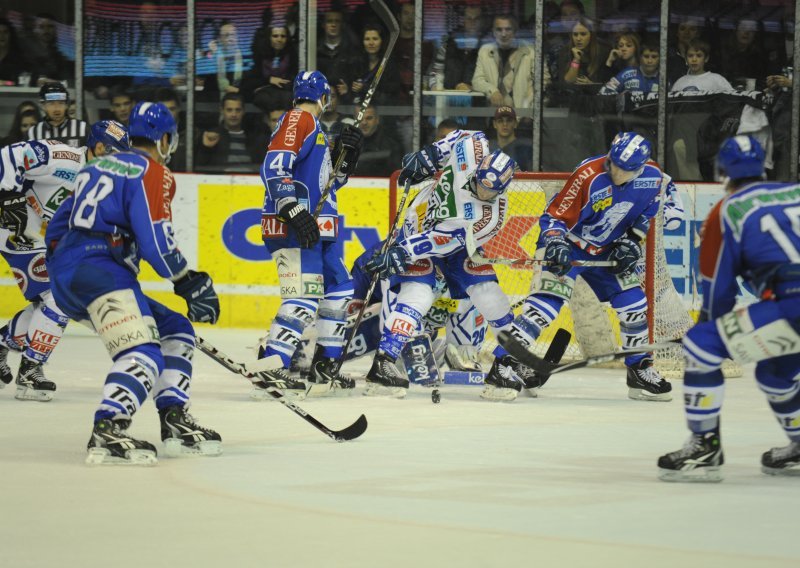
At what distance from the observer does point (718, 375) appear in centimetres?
446

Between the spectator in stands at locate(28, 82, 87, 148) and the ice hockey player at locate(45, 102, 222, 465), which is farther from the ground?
the spectator in stands at locate(28, 82, 87, 148)

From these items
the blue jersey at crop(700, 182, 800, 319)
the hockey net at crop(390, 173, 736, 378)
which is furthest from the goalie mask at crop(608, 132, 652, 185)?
the blue jersey at crop(700, 182, 800, 319)

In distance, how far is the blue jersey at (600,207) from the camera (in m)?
6.80

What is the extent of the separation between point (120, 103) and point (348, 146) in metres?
3.98

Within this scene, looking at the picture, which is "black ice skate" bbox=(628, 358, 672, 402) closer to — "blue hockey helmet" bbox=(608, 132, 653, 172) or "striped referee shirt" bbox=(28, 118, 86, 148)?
"blue hockey helmet" bbox=(608, 132, 653, 172)

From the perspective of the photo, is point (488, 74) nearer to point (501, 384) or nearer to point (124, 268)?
point (501, 384)

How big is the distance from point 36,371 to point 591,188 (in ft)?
8.74

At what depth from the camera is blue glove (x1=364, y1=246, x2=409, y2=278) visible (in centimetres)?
680

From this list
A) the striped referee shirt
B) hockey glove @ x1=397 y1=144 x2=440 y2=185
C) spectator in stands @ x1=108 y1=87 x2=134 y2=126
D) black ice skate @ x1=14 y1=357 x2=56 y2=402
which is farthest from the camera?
spectator in stands @ x1=108 y1=87 x2=134 y2=126

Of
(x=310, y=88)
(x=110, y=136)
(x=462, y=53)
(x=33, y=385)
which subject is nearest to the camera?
(x=110, y=136)

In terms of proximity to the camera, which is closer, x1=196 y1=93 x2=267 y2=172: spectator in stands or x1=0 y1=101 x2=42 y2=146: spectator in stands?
x1=196 y1=93 x2=267 y2=172: spectator in stands

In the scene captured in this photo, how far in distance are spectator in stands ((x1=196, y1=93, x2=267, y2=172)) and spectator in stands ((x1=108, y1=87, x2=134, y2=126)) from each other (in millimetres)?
612

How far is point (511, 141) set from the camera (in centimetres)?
971

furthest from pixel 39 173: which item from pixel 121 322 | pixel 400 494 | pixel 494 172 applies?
pixel 400 494
